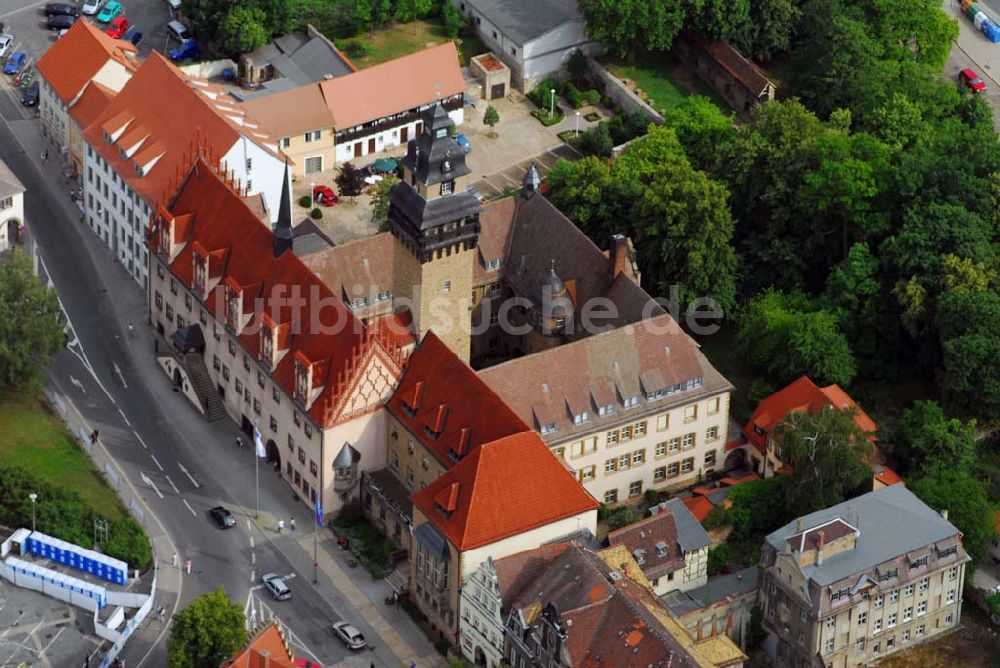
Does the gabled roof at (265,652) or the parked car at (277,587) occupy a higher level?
the gabled roof at (265,652)

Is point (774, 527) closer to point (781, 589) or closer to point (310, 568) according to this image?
point (781, 589)

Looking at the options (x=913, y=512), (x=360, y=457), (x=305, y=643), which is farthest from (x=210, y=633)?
(x=913, y=512)

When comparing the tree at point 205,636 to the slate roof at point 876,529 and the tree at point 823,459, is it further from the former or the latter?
the tree at point 823,459

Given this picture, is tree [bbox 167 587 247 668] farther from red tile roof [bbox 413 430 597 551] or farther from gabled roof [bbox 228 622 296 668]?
red tile roof [bbox 413 430 597 551]

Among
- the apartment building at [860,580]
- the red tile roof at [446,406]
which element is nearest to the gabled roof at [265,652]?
the red tile roof at [446,406]

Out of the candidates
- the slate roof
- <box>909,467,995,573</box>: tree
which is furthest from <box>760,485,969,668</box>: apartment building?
<box>909,467,995,573</box>: tree
